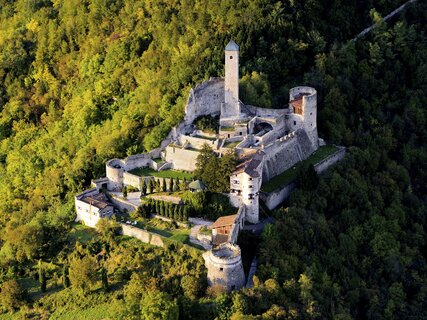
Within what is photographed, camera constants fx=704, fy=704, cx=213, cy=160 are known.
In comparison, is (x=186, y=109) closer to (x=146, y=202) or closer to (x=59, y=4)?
(x=146, y=202)

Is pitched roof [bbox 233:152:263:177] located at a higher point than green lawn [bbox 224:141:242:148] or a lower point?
higher

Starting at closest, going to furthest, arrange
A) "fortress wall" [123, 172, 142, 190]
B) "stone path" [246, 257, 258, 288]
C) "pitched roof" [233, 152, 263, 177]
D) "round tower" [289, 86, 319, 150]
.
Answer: "stone path" [246, 257, 258, 288], "pitched roof" [233, 152, 263, 177], "fortress wall" [123, 172, 142, 190], "round tower" [289, 86, 319, 150]

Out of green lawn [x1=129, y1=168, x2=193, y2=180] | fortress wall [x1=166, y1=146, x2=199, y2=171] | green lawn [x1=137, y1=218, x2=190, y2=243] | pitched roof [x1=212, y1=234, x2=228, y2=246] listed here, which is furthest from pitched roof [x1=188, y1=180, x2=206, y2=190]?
pitched roof [x1=212, y1=234, x2=228, y2=246]

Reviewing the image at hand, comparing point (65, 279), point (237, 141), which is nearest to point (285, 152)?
point (237, 141)

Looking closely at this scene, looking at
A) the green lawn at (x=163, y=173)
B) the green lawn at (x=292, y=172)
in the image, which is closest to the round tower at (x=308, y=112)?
the green lawn at (x=292, y=172)

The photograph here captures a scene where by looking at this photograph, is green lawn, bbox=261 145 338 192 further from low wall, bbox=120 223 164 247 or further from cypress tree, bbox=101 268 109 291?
cypress tree, bbox=101 268 109 291
